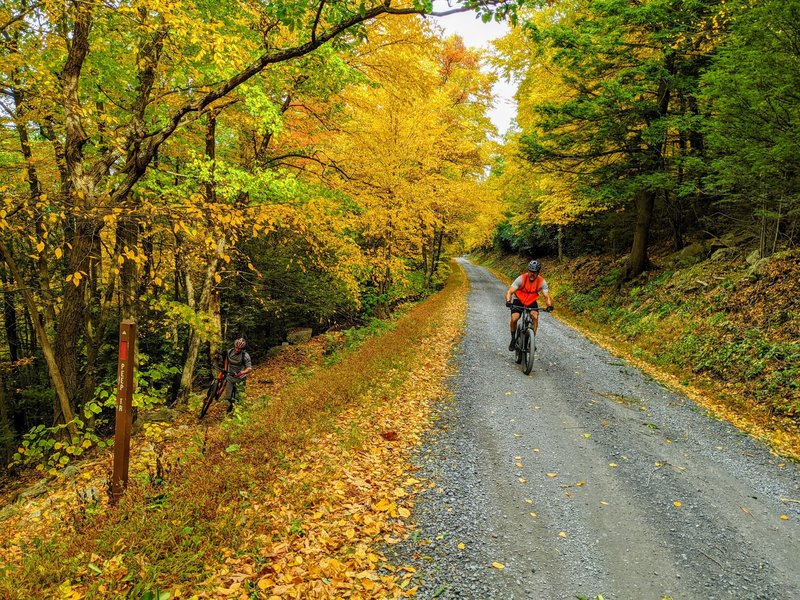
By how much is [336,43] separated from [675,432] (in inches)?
304

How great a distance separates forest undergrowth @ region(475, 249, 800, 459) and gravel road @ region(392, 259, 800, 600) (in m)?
0.94

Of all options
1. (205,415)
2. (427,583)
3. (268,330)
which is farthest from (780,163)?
(268,330)

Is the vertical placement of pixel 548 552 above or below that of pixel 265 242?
below

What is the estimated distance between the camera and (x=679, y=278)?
13266mm

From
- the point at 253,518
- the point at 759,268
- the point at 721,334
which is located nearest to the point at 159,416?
the point at 253,518

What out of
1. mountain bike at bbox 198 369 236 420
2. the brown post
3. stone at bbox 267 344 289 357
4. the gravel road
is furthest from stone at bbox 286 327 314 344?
the brown post

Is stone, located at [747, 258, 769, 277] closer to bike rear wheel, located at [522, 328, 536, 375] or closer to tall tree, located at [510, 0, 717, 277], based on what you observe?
tall tree, located at [510, 0, 717, 277]

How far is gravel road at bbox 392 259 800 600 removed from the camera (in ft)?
11.3

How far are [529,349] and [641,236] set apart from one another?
10073 millimetres

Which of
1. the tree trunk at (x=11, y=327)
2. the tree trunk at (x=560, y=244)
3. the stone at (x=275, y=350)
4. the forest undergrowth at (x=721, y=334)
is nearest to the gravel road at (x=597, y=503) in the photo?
the forest undergrowth at (x=721, y=334)

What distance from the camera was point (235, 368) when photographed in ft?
32.8

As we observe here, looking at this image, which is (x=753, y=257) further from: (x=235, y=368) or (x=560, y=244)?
(x=560, y=244)

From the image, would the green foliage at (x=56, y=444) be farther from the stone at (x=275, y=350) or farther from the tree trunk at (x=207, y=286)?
the stone at (x=275, y=350)

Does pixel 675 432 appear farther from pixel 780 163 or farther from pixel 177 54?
pixel 177 54
